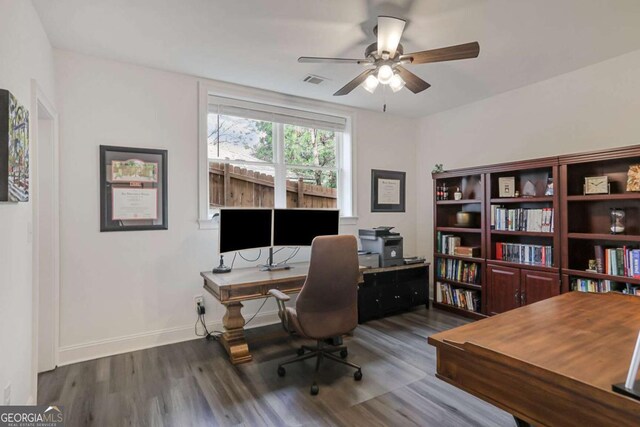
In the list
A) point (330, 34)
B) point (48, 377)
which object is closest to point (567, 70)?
point (330, 34)

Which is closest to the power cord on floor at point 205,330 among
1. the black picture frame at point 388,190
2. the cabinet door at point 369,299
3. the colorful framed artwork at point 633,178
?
the cabinet door at point 369,299

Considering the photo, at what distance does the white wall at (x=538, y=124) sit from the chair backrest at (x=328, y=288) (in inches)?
104

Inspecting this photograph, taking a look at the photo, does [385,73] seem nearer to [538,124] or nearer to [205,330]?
[538,124]

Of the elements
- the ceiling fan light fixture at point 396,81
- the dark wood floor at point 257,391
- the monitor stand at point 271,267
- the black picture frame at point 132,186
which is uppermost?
the ceiling fan light fixture at point 396,81

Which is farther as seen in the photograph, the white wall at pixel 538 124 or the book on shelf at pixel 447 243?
the book on shelf at pixel 447 243

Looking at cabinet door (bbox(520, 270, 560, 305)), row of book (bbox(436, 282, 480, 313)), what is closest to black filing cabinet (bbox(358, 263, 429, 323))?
row of book (bbox(436, 282, 480, 313))

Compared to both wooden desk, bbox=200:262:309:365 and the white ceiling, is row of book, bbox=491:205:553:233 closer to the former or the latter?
the white ceiling

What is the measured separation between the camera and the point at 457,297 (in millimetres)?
4051

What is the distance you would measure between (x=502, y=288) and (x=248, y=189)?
9.90 ft

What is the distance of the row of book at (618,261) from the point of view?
271cm

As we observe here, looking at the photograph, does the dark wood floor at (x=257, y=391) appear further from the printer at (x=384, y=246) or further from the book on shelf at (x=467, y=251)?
the book on shelf at (x=467, y=251)

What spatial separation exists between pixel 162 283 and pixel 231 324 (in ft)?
2.78

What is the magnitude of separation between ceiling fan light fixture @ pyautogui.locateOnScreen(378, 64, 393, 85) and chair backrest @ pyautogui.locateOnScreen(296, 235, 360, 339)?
3.85ft

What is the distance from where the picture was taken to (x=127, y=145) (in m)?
3.00
